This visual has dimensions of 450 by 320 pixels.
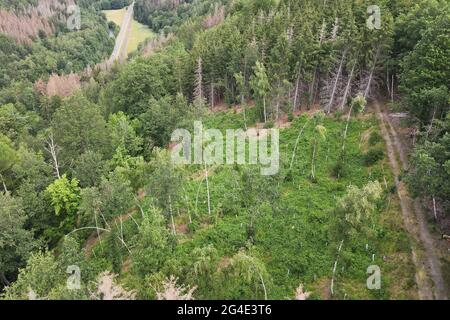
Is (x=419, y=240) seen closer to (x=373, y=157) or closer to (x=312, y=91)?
(x=373, y=157)

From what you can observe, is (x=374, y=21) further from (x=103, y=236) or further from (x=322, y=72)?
(x=103, y=236)

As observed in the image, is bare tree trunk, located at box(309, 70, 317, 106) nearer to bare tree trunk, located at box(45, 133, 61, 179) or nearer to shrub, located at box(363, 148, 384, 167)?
shrub, located at box(363, 148, 384, 167)

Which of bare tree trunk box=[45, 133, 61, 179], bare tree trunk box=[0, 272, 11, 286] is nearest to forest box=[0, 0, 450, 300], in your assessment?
bare tree trunk box=[45, 133, 61, 179]

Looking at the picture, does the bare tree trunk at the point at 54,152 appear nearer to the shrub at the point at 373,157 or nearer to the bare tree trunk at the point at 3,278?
the bare tree trunk at the point at 3,278

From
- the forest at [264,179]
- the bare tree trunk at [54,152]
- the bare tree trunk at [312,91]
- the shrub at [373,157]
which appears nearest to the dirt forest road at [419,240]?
the forest at [264,179]

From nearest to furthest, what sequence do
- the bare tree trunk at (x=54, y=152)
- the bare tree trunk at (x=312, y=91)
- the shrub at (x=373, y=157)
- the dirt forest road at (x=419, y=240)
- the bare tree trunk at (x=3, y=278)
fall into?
the dirt forest road at (x=419, y=240)
the bare tree trunk at (x=3, y=278)
the shrub at (x=373, y=157)
the bare tree trunk at (x=54, y=152)
the bare tree trunk at (x=312, y=91)
